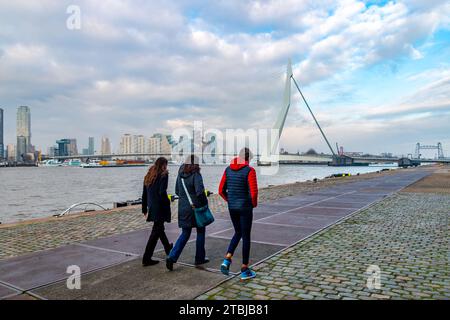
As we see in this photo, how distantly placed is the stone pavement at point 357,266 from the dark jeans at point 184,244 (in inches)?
34.5

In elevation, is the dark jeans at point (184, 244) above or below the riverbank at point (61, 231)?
above

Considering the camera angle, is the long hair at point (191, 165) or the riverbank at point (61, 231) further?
the riverbank at point (61, 231)

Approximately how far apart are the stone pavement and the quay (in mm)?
13

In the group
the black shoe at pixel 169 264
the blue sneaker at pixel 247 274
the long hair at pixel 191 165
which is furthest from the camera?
the long hair at pixel 191 165

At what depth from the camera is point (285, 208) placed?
37.8 feet

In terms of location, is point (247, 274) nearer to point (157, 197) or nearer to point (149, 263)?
point (149, 263)

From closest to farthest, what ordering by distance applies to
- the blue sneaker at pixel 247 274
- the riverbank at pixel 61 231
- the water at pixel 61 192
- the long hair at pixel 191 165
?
the blue sneaker at pixel 247 274 → the long hair at pixel 191 165 → the riverbank at pixel 61 231 → the water at pixel 61 192

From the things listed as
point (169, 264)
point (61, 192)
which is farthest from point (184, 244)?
point (61, 192)

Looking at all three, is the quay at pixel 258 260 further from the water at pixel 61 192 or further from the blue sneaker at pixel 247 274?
the water at pixel 61 192

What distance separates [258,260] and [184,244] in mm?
1213

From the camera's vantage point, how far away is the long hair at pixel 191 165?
502cm

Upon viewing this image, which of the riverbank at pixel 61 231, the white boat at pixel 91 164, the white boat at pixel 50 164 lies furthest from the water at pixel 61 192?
the white boat at pixel 50 164
